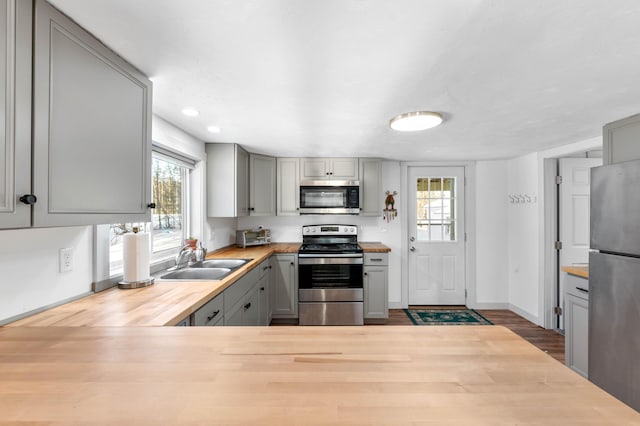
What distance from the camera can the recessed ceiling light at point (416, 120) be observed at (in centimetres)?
203

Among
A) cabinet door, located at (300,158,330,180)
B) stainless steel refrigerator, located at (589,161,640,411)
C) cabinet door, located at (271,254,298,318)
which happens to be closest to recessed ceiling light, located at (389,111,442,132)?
stainless steel refrigerator, located at (589,161,640,411)

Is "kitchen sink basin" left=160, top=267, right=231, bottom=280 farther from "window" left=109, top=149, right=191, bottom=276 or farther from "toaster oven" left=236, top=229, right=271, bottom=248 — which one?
"toaster oven" left=236, top=229, right=271, bottom=248

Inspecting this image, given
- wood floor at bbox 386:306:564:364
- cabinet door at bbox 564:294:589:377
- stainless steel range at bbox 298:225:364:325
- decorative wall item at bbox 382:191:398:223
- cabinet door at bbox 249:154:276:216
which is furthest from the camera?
decorative wall item at bbox 382:191:398:223

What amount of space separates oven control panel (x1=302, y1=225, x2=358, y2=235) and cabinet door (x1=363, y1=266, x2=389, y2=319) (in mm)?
697

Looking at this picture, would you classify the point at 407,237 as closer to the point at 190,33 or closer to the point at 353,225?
the point at 353,225

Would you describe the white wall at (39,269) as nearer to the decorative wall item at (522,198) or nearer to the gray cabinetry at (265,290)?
the gray cabinetry at (265,290)

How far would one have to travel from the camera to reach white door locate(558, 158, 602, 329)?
3127mm

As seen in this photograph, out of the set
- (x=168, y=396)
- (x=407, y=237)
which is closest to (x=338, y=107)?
(x=168, y=396)

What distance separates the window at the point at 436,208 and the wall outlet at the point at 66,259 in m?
3.66

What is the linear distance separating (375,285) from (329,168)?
1.58 meters

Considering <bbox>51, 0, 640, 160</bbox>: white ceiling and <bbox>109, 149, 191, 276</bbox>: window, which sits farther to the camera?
<bbox>109, 149, 191, 276</bbox>: window

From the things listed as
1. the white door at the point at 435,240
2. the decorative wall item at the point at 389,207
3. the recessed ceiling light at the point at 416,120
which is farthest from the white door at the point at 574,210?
the recessed ceiling light at the point at 416,120

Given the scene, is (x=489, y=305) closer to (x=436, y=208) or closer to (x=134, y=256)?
(x=436, y=208)

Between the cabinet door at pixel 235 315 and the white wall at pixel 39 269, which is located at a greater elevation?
the white wall at pixel 39 269
